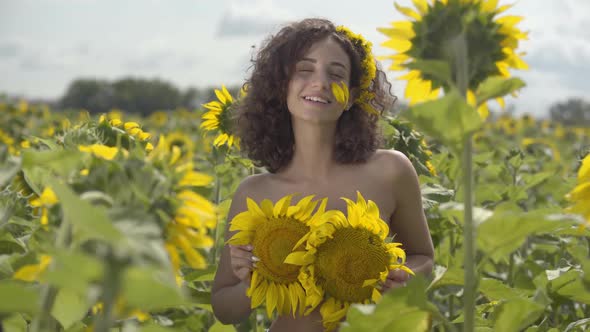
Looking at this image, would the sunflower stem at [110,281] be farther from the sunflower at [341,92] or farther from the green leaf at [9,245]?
the sunflower at [341,92]

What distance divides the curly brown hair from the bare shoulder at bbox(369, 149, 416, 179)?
0.12 feet

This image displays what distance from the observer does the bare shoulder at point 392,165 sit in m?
1.66

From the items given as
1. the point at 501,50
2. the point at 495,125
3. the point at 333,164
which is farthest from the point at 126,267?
the point at 495,125

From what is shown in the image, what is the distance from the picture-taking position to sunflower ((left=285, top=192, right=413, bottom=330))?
1328mm

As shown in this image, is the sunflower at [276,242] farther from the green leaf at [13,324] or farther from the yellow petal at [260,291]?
the green leaf at [13,324]

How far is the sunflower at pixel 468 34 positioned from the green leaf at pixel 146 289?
1.46 feet

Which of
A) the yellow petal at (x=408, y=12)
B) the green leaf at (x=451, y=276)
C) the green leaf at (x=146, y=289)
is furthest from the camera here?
the green leaf at (x=451, y=276)

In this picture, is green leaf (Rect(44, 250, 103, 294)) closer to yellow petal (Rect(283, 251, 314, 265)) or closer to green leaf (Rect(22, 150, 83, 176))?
green leaf (Rect(22, 150, 83, 176))

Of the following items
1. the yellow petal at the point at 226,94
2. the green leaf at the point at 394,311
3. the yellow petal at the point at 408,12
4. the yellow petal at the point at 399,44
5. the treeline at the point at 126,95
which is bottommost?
the treeline at the point at 126,95

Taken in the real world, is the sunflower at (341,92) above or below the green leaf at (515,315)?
above

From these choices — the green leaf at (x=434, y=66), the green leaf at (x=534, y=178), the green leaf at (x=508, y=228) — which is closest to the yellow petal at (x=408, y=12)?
the green leaf at (x=434, y=66)

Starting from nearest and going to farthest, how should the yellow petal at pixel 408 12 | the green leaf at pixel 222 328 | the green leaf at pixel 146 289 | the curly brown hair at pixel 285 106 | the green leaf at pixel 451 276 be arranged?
the green leaf at pixel 146 289
the yellow petal at pixel 408 12
the green leaf at pixel 451 276
the green leaf at pixel 222 328
the curly brown hair at pixel 285 106

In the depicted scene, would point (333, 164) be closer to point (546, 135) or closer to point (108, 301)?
point (108, 301)

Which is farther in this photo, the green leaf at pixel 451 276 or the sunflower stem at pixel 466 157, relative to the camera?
the green leaf at pixel 451 276
